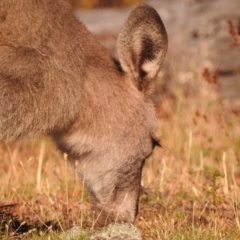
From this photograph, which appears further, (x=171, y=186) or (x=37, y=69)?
(x=171, y=186)

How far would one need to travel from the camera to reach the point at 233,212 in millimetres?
7066

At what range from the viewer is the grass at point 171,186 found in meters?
6.40

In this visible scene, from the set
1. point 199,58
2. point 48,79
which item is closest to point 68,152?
point 48,79

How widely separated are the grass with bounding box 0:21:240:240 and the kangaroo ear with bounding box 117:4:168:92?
1.15m

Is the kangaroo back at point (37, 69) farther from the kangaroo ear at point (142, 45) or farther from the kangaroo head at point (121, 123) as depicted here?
the kangaroo ear at point (142, 45)

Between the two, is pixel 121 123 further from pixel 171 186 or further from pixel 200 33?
pixel 200 33

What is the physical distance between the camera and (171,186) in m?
8.12

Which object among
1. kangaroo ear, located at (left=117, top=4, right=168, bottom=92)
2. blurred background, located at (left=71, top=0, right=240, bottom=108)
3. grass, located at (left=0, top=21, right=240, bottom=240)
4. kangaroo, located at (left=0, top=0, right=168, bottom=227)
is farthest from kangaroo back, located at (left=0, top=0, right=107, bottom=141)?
blurred background, located at (left=71, top=0, right=240, bottom=108)

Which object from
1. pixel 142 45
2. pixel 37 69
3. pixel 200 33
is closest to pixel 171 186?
pixel 142 45

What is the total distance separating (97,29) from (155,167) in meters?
4.47

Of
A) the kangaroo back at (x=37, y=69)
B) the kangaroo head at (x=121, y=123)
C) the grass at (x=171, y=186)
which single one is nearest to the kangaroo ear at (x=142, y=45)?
the kangaroo head at (x=121, y=123)

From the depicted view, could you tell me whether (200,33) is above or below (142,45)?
below

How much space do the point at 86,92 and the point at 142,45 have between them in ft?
1.87

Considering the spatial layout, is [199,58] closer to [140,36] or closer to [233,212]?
[233,212]
